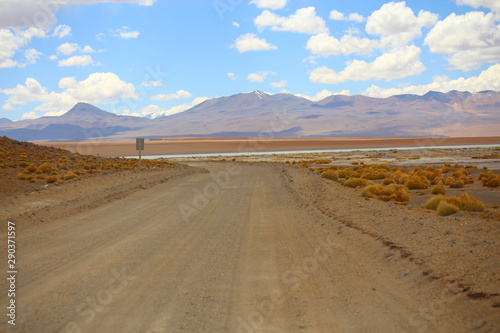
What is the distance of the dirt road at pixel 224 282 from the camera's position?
211 inches

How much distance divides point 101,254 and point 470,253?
6.77m

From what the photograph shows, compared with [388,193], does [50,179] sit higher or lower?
higher

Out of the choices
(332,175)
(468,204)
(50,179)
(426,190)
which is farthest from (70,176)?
(468,204)

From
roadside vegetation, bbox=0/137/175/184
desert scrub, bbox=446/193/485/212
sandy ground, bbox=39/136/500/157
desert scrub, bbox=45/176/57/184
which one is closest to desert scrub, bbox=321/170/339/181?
roadside vegetation, bbox=0/137/175/184

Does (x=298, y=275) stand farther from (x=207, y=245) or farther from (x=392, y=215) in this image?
(x=392, y=215)

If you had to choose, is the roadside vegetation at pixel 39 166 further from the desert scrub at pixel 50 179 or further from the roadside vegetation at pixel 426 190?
the roadside vegetation at pixel 426 190

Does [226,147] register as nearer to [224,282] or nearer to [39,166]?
[39,166]

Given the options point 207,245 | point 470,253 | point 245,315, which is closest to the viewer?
point 245,315

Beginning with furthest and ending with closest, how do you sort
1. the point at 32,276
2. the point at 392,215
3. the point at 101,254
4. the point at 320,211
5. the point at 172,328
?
the point at 320,211, the point at 392,215, the point at 101,254, the point at 32,276, the point at 172,328

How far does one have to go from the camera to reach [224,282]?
6.88 meters

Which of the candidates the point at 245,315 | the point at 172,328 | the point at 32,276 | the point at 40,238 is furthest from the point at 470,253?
the point at 40,238

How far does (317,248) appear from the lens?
922cm

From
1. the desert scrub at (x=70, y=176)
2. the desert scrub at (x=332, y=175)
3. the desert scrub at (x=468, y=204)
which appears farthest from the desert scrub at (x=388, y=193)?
the desert scrub at (x=70, y=176)

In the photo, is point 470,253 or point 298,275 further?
point 470,253
